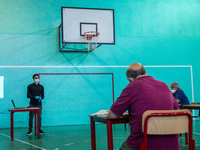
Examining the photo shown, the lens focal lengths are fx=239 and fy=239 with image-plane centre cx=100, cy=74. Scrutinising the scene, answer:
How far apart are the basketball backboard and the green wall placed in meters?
0.86

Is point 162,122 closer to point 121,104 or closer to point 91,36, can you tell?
point 121,104

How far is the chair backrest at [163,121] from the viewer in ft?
6.01

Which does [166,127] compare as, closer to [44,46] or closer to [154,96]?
[154,96]

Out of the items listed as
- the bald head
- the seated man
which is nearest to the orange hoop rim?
the bald head

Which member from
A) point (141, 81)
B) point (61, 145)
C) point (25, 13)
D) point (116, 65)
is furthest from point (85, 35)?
point (141, 81)

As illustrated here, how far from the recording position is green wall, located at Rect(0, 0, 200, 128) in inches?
292

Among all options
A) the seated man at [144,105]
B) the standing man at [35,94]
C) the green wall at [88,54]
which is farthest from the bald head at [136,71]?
the green wall at [88,54]

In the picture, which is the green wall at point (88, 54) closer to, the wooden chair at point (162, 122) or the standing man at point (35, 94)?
the standing man at point (35, 94)

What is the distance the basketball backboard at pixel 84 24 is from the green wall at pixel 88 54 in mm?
862

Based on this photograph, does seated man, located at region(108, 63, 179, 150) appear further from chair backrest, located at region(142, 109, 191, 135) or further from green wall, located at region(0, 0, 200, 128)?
green wall, located at region(0, 0, 200, 128)

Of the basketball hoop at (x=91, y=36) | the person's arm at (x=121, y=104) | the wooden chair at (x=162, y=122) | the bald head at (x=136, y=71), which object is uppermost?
the basketball hoop at (x=91, y=36)

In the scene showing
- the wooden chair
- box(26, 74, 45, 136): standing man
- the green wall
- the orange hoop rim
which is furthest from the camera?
the green wall

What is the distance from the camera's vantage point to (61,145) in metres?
4.38

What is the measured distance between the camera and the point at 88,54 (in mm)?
7906
